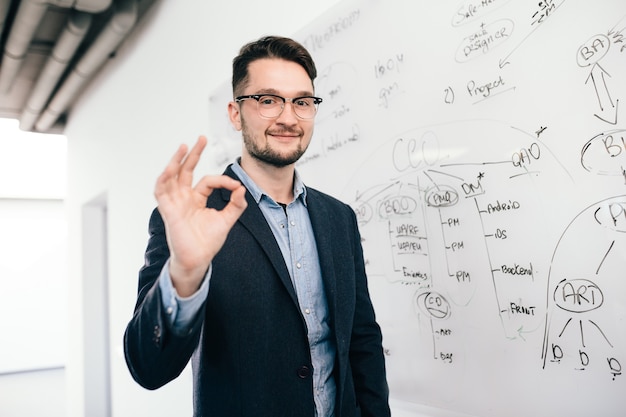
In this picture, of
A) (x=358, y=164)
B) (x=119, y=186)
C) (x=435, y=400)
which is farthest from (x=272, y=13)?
(x=119, y=186)

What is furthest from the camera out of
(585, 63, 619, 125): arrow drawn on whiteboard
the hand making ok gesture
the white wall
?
the white wall

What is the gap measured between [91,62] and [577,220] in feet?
11.7

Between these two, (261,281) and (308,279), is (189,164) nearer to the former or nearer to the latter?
(261,281)

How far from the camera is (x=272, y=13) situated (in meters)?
1.79

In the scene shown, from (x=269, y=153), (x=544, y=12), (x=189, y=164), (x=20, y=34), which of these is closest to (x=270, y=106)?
(x=269, y=153)

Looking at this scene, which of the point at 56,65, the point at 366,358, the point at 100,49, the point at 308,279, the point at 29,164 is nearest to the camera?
the point at 308,279

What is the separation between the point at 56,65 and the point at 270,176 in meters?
3.26

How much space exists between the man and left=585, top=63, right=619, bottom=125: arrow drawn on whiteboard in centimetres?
58

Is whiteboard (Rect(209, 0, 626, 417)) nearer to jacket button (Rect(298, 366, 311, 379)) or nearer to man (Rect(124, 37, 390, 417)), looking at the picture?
man (Rect(124, 37, 390, 417))

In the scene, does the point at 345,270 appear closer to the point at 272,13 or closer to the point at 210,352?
the point at 210,352

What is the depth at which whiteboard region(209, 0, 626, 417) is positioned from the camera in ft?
2.82

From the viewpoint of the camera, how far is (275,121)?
99 centimetres

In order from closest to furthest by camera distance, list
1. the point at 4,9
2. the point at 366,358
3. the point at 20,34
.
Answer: the point at 366,358
the point at 4,9
the point at 20,34

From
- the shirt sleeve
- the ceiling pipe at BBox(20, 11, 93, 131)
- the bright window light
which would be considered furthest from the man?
the bright window light
